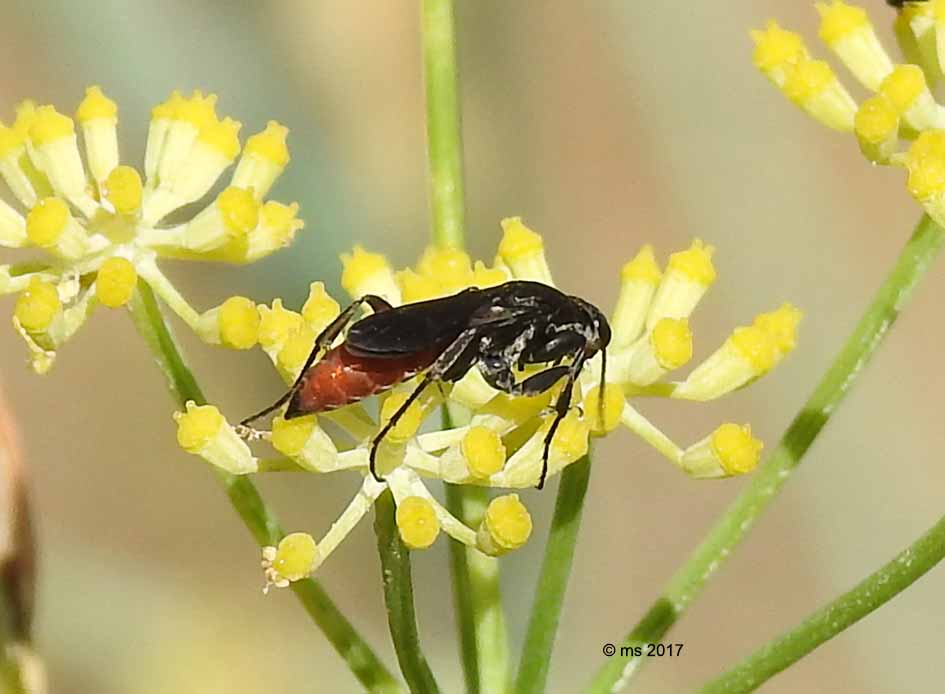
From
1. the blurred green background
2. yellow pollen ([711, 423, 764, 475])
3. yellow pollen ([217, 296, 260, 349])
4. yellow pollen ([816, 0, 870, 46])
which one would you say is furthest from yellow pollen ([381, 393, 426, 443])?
the blurred green background

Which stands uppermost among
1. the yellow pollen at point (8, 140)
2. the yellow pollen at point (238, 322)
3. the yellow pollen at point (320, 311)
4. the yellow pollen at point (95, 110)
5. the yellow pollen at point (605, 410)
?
the yellow pollen at point (8, 140)

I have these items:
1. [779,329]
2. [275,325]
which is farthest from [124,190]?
[779,329]

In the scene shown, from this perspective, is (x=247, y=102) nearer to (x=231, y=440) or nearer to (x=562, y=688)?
(x=562, y=688)

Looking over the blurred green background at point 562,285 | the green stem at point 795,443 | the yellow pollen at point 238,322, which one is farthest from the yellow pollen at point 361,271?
the blurred green background at point 562,285

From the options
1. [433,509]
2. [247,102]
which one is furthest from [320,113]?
[433,509]

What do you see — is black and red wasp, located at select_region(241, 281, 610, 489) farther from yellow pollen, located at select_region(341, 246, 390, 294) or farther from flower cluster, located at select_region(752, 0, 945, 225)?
flower cluster, located at select_region(752, 0, 945, 225)

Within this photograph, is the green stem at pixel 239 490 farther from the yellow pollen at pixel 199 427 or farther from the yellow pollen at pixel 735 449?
the yellow pollen at pixel 735 449

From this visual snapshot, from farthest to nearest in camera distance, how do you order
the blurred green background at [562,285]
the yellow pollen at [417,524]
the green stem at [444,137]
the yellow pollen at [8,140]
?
the blurred green background at [562,285]
the green stem at [444,137]
the yellow pollen at [8,140]
the yellow pollen at [417,524]
